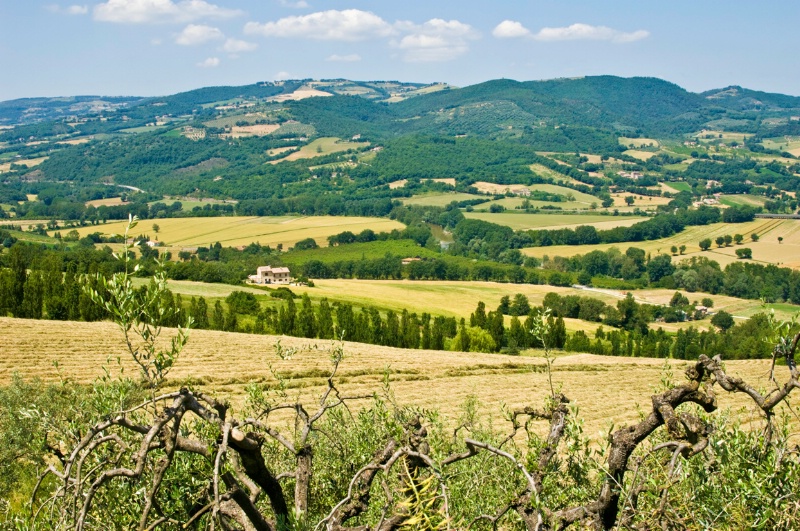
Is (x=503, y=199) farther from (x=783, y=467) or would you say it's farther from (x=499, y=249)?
(x=783, y=467)

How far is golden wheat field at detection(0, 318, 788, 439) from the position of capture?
32938 millimetres

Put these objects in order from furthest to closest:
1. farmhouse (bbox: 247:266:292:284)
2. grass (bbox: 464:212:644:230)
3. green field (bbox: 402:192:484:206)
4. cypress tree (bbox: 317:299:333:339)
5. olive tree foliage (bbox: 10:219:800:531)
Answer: green field (bbox: 402:192:484:206)
grass (bbox: 464:212:644:230)
farmhouse (bbox: 247:266:292:284)
cypress tree (bbox: 317:299:333:339)
olive tree foliage (bbox: 10:219:800:531)

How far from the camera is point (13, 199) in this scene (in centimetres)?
19525

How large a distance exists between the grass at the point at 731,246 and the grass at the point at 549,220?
13683 mm

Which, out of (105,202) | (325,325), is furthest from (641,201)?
(105,202)

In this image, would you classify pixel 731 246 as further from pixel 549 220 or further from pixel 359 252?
pixel 359 252

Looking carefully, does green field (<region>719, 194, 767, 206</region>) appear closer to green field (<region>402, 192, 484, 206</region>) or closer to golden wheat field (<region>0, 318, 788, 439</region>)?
green field (<region>402, 192, 484, 206</region>)

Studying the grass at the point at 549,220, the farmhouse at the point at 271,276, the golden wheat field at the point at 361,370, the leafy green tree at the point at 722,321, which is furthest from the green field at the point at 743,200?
the golden wheat field at the point at 361,370

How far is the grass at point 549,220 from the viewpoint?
491 ft

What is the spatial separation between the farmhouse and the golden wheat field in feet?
129

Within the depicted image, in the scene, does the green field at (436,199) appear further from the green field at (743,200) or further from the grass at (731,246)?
the green field at (743,200)

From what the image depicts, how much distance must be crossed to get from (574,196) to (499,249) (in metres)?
73.0

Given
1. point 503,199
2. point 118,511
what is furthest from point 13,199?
point 118,511

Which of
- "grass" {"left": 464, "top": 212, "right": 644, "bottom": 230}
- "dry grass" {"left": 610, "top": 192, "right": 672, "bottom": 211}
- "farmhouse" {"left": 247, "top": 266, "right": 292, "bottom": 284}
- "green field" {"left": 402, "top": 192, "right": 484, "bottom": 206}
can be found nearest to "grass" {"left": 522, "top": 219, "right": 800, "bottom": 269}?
"grass" {"left": 464, "top": 212, "right": 644, "bottom": 230}
